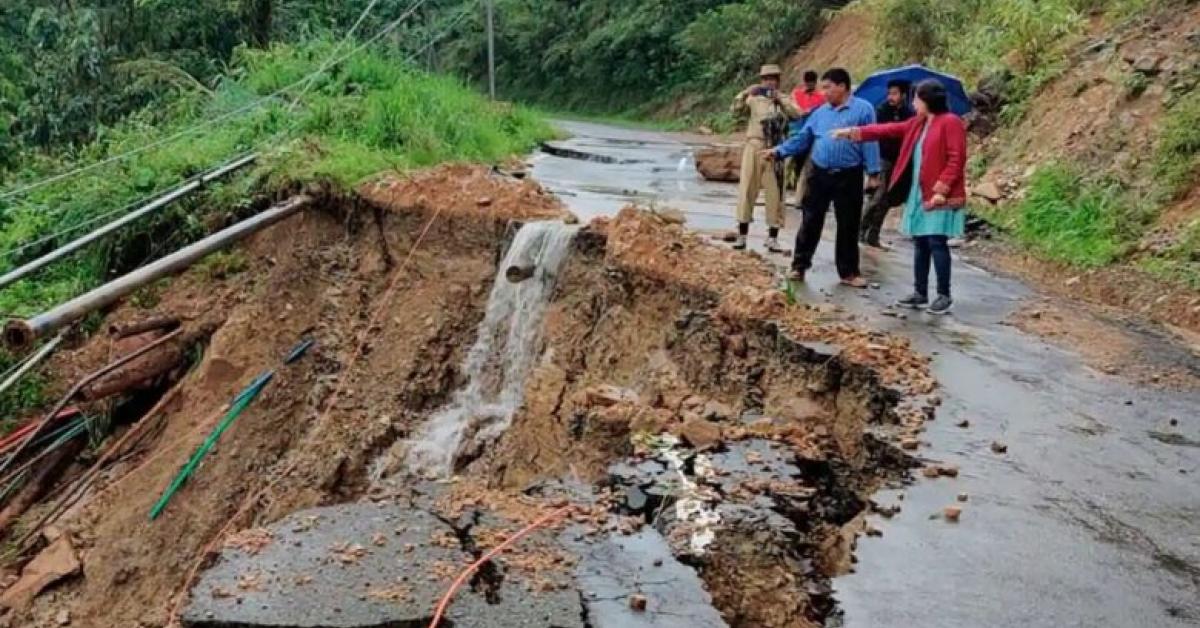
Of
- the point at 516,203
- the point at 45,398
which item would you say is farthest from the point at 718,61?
the point at 45,398

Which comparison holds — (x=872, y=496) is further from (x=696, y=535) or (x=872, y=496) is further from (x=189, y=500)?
(x=189, y=500)

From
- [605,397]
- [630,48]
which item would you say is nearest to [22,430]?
[605,397]

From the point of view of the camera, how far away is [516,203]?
33.5 feet

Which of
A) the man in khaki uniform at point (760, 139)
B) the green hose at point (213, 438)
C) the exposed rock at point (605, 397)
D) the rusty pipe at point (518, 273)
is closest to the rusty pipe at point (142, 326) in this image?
the green hose at point (213, 438)

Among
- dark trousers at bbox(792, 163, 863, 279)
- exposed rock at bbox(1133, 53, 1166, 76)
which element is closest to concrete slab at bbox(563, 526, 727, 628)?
dark trousers at bbox(792, 163, 863, 279)

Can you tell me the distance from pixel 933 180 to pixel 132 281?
253 inches

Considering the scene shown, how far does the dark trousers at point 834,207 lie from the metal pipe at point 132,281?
5.24m

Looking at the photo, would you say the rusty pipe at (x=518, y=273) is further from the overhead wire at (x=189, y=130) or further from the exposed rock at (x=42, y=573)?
the overhead wire at (x=189, y=130)

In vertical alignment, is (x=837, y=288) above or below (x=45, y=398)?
above

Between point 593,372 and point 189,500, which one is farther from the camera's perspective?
point 189,500

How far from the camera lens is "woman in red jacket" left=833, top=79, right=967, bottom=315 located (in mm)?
7766

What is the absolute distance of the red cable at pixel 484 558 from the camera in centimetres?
398

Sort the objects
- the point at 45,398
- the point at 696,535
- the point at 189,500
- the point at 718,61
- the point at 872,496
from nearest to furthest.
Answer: the point at 696,535 < the point at 872,496 < the point at 189,500 < the point at 45,398 < the point at 718,61

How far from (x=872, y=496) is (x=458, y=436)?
4352 millimetres
